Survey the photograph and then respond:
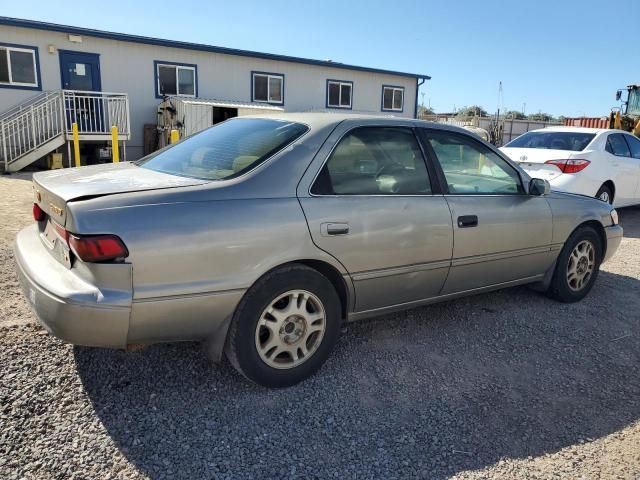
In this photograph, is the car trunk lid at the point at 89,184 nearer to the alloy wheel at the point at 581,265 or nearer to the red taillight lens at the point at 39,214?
the red taillight lens at the point at 39,214

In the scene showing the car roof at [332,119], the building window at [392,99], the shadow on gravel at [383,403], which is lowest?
the shadow on gravel at [383,403]

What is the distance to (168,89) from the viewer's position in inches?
639

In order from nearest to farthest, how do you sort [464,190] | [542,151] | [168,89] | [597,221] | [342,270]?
1. [342,270]
2. [464,190]
3. [597,221]
4. [542,151]
5. [168,89]

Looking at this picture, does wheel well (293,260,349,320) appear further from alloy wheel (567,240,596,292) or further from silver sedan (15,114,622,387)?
alloy wheel (567,240,596,292)

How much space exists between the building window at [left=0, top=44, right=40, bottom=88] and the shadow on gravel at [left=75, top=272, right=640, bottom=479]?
13498mm

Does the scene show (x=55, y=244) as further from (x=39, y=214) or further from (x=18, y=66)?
(x=18, y=66)

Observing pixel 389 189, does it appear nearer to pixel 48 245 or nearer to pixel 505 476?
pixel 505 476

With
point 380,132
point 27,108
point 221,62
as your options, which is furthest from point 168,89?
point 380,132

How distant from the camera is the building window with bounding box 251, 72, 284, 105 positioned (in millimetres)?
17837

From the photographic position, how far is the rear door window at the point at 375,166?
307 centimetres

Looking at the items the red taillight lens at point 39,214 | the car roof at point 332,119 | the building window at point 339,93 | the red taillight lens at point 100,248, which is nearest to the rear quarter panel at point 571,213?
the car roof at point 332,119

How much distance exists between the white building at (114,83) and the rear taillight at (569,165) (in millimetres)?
10062

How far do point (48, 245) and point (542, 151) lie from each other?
716 centimetres

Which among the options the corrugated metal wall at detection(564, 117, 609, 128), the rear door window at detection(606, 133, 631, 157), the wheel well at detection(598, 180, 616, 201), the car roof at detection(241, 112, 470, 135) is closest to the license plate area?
the car roof at detection(241, 112, 470, 135)
